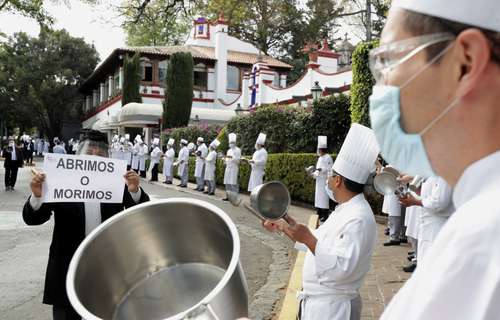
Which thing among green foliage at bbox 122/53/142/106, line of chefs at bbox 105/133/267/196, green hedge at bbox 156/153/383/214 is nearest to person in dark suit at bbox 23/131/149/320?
line of chefs at bbox 105/133/267/196

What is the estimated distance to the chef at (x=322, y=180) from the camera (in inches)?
472

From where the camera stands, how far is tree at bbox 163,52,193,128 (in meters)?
32.3

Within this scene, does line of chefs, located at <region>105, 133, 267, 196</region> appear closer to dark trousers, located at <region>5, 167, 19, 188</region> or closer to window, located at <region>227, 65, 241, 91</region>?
dark trousers, located at <region>5, 167, 19, 188</region>

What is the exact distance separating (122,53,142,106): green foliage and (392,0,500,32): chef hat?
120 ft

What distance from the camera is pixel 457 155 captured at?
40.2 inches

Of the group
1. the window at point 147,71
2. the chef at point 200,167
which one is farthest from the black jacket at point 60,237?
the window at point 147,71

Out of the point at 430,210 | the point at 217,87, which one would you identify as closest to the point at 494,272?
the point at 430,210

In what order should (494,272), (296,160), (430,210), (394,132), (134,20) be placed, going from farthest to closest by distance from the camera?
1. (296,160)
2. (134,20)
3. (430,210)
4. (394,132)
5. (494,272)

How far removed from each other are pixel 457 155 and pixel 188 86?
32.8 metres

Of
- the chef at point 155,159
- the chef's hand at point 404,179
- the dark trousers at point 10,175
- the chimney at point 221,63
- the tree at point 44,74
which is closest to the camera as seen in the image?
the chef's hand at point 404,179

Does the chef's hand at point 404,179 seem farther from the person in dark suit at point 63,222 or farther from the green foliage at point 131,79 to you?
the green foliage at point 131,79

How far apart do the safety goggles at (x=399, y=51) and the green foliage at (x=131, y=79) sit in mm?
36452

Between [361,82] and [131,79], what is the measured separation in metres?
27.5

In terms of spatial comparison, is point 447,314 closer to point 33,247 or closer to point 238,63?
point 33,247
